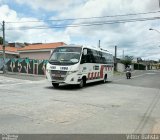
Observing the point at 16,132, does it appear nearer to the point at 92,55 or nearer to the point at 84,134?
the point at 84,134

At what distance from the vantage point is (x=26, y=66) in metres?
36.7

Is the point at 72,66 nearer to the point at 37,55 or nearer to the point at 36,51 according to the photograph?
the point at 36,51

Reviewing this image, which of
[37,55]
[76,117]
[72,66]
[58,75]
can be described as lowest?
[76,117]

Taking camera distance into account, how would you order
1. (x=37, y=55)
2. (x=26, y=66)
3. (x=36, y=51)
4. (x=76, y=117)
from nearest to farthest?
(x=76, y=117) → (x=26, y=66) → (x=36, y=51) → (x=37, y=55)

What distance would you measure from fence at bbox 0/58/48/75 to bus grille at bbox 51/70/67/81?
51.8 feet

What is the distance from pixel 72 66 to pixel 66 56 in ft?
3.35

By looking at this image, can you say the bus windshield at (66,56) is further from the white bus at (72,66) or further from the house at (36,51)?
the house at (36,51)

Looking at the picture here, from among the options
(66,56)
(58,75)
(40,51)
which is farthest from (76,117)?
(40,51)

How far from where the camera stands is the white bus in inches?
762

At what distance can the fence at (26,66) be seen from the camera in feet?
117

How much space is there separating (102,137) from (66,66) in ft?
39.4

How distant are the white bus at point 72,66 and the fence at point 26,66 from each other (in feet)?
42.7

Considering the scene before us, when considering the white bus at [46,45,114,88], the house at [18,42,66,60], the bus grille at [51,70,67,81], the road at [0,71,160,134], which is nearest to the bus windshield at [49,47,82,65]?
the white bus at [46,45,114,88]

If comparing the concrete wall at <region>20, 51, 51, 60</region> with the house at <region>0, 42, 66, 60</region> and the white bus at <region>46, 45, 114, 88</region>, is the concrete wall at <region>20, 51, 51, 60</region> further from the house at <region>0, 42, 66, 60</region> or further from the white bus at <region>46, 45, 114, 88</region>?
the white bus at <region>46, 45, 114, 88</region>
